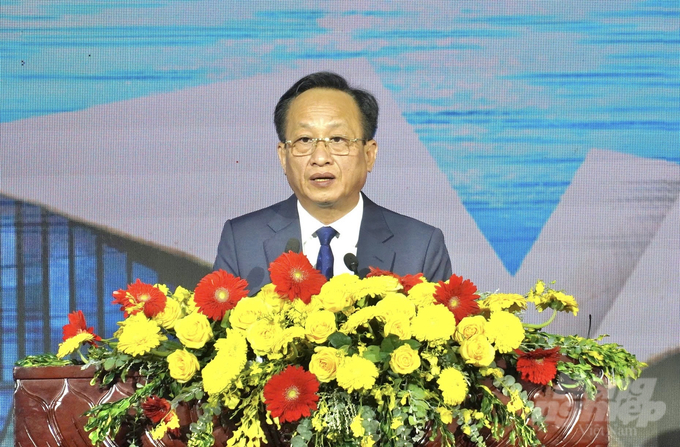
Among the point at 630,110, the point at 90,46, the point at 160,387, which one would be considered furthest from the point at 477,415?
the point at 90,46

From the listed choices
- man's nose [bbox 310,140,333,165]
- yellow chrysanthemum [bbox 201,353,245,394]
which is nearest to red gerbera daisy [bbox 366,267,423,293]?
yellow chrysanthemum [bbox 201,353,245,394]

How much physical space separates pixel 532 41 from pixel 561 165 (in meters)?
0.50

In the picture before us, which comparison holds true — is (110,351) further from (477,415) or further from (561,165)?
(561,165)

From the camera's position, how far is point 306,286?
1486 millimetres

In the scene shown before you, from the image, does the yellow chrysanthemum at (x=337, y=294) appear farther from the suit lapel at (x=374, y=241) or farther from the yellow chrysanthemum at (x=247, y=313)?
the suit lapel at (x=374, y=241)

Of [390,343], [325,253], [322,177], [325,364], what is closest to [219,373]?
[325,364]

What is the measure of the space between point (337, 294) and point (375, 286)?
7 centimetres

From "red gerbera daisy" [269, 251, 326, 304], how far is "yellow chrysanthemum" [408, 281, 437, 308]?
172 millimetres

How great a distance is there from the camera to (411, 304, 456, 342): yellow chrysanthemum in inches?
55.3

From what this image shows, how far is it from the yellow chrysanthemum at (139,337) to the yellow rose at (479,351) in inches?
22.1

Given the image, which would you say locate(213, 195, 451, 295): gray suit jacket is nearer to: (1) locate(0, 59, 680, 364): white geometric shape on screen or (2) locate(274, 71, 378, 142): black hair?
(2) locate(274, 71, 378, 142): black hair

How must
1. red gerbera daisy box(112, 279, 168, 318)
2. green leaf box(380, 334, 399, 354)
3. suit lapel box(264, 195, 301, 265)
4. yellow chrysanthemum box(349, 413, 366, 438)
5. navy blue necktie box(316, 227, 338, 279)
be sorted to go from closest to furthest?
1. yellow chrysanthemum box(349, 413, 366, 438)
2. green leaf box(380, 334, 399, 354)
3. red gerbera daisy box(112, 279, 168, 318)
4. navy blue necktie box(316, 227, 338, 279)
5. suit lapel box(264, 195, 301, 265)

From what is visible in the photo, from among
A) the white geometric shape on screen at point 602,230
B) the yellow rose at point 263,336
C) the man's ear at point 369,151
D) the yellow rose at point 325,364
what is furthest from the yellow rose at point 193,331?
→ the white geometric shape on screen at point 602,230

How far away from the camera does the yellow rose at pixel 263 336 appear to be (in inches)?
54.1
